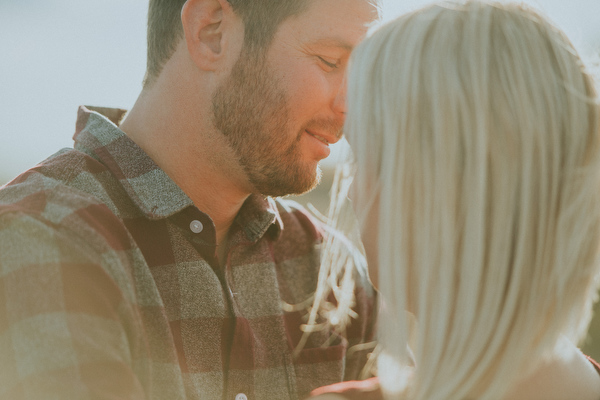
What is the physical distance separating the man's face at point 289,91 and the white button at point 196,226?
0.37m

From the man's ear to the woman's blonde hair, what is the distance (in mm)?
1157

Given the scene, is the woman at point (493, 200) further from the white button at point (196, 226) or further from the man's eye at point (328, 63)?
the man's eye at point (328, 63)

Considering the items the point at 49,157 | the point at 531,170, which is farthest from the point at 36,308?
the point at 531,170

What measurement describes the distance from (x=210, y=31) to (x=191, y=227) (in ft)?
2.73

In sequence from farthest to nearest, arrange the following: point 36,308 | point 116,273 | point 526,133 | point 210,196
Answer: point 210,196
point 116,273
point 36,308
point 526,133

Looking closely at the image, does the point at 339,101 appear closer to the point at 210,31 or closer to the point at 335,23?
the point at 335,23

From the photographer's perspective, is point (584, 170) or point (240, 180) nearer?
point (584, 170)

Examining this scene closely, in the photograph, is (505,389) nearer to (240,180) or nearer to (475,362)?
(475,362)

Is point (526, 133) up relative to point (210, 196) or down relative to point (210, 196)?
up

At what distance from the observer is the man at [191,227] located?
1.53m

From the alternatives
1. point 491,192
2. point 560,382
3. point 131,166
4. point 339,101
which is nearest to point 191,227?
point 131,166

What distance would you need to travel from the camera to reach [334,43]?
228cm

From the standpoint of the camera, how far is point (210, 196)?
2.29m

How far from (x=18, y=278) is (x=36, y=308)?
0.32 ft
